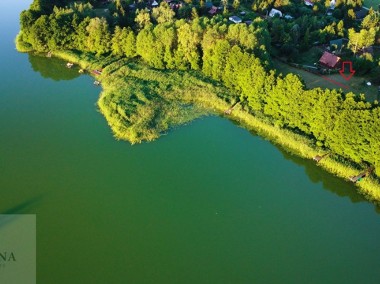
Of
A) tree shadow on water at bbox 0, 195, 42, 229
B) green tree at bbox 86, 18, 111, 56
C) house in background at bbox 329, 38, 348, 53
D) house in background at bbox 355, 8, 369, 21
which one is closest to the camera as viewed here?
tree shadow on water at bbox 0, 195, 42, 229

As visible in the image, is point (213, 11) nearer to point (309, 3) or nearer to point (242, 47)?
point (309, 3)

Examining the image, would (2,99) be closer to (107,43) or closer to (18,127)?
(18,127)

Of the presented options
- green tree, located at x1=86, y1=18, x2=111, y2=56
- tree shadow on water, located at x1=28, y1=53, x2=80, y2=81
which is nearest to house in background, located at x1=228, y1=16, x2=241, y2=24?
green tree, located at x1=86, y1=18, x2=111, y2=56

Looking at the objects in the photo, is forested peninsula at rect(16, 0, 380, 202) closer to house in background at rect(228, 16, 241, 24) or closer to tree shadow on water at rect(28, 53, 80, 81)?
tree shadow on water at rect(28, 53, 80, 81)

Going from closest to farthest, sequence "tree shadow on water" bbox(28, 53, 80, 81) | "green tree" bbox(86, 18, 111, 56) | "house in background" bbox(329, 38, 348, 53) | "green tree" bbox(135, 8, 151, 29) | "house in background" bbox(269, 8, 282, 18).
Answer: "tree shadow on water" bbox(28, 53, 80, 81) → "green tree" bbox(86, 18, 111, 56) → "house in background" bbox(329, 38, 348, 53) → "green tree" bbox(135, 8, 151, 29) → "house in background" bbox(269, 8, 282, 18)
